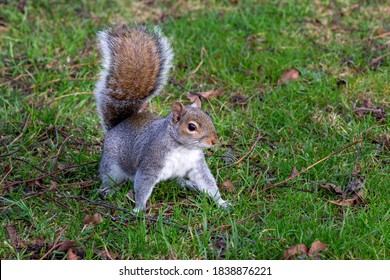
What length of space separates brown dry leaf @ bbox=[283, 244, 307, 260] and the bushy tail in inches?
40.3

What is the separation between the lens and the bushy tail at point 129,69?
9.92 ft

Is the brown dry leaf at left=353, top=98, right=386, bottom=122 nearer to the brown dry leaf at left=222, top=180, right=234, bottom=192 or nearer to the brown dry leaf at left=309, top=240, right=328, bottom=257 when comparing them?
the brown dry leaf at left=222, top=180, right=234, bottom=192

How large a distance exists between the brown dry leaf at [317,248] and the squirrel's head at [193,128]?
1.76 ft

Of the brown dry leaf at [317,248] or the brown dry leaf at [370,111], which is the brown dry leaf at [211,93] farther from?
the brown dry leaf at [317,248]

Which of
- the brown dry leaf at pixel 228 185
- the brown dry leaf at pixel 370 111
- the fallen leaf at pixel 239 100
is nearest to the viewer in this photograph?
the brown dry leaf at pixel 228 185

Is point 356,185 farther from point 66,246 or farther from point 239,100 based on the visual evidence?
point 66,246

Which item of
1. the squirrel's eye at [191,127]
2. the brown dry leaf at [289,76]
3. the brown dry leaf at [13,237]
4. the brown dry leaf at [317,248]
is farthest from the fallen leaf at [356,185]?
the brown dry leaf at [13,237]

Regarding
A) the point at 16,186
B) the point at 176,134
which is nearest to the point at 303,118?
the point at 176,134

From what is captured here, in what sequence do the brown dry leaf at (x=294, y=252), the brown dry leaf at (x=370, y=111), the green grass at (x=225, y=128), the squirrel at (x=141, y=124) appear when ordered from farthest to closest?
the brown dry leaf at (x=370, y=111) < the squirrel at (x=141, y=124) < the green grass at (x=225, y=128) < the brown dry leaf at (x=294, y=252)

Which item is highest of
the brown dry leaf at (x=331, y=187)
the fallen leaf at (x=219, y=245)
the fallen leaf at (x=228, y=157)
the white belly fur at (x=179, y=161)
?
the white belly fur at (x=179, y=161)

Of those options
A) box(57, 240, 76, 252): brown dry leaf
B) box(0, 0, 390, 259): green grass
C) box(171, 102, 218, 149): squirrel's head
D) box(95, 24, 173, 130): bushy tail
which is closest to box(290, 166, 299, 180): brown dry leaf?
box(0, 0, 390, 259): green grass

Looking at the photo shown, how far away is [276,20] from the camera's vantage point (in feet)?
14.2

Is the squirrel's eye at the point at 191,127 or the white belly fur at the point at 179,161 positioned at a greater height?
the squirrel's eye at the point at 191,127

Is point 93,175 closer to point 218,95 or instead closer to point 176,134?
point 176,134
